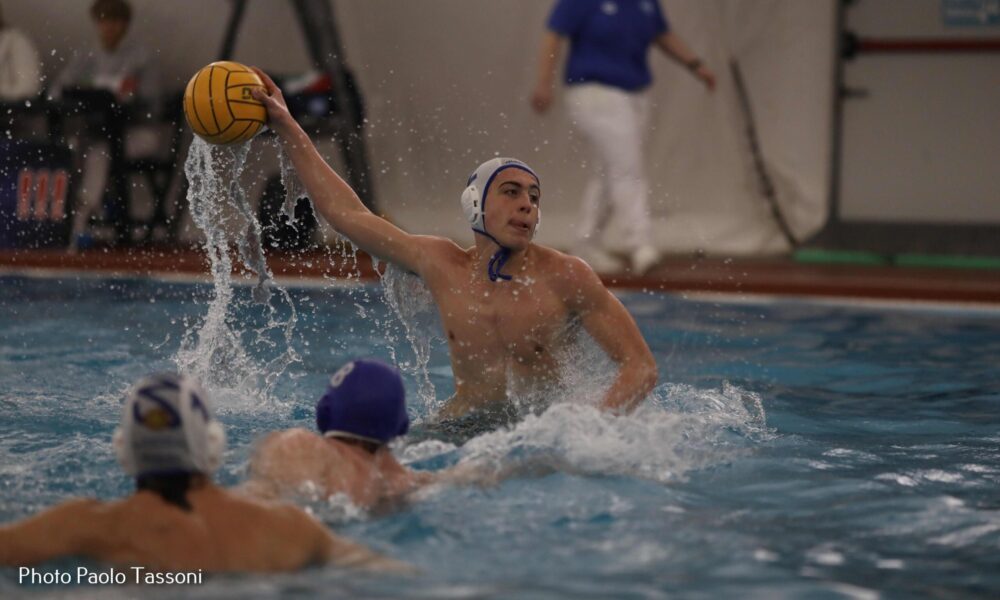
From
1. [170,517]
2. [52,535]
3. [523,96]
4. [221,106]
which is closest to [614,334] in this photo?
[221,106]

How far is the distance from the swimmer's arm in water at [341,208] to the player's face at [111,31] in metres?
5.98

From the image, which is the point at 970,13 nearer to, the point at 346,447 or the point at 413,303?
the point at 413,303

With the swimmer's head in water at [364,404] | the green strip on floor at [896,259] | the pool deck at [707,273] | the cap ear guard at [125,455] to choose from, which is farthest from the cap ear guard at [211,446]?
the green strip on floor at [896,259]

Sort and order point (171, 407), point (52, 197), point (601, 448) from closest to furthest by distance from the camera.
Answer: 1. point (171, 407)
2. point (601, 448)
3. point (52, 197)

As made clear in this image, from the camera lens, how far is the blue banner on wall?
10172 mm

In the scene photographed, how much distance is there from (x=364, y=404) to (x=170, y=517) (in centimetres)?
68

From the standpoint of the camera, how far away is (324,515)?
3316 mm

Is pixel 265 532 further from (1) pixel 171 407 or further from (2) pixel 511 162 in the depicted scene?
(2) pixel 511 162

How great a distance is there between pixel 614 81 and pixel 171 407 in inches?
238

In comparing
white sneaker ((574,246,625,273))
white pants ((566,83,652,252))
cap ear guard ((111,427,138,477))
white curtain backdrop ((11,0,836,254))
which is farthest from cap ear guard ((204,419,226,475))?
white curtain backdrop ((11,0,836,254))

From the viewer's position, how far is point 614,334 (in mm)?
4312

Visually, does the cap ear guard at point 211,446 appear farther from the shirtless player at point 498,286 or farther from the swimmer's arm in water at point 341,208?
the swimmer's arm in water at point 341,208

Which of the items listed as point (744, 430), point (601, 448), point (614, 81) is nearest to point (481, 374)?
point (601, 448)

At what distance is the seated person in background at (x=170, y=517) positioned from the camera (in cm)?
278
